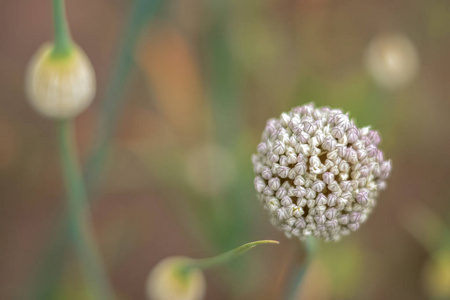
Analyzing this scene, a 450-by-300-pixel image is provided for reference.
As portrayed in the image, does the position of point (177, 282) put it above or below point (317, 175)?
below

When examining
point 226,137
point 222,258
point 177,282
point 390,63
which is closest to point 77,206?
point 177,282

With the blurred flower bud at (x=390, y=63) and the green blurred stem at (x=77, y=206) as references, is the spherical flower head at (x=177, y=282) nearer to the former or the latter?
the green blurred stem at (x=77, y=206)

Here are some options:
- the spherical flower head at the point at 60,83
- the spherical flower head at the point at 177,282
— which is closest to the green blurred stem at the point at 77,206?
the spherical flower head at the point at 60,83

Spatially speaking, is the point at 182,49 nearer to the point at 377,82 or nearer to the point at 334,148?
the point at 377,82

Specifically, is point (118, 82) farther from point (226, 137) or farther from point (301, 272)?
point (301, 272)

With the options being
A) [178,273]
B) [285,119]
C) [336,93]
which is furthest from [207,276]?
[285,119]

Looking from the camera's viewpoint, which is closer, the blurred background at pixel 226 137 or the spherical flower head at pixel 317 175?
the spherical flower head at pixel 317 175
